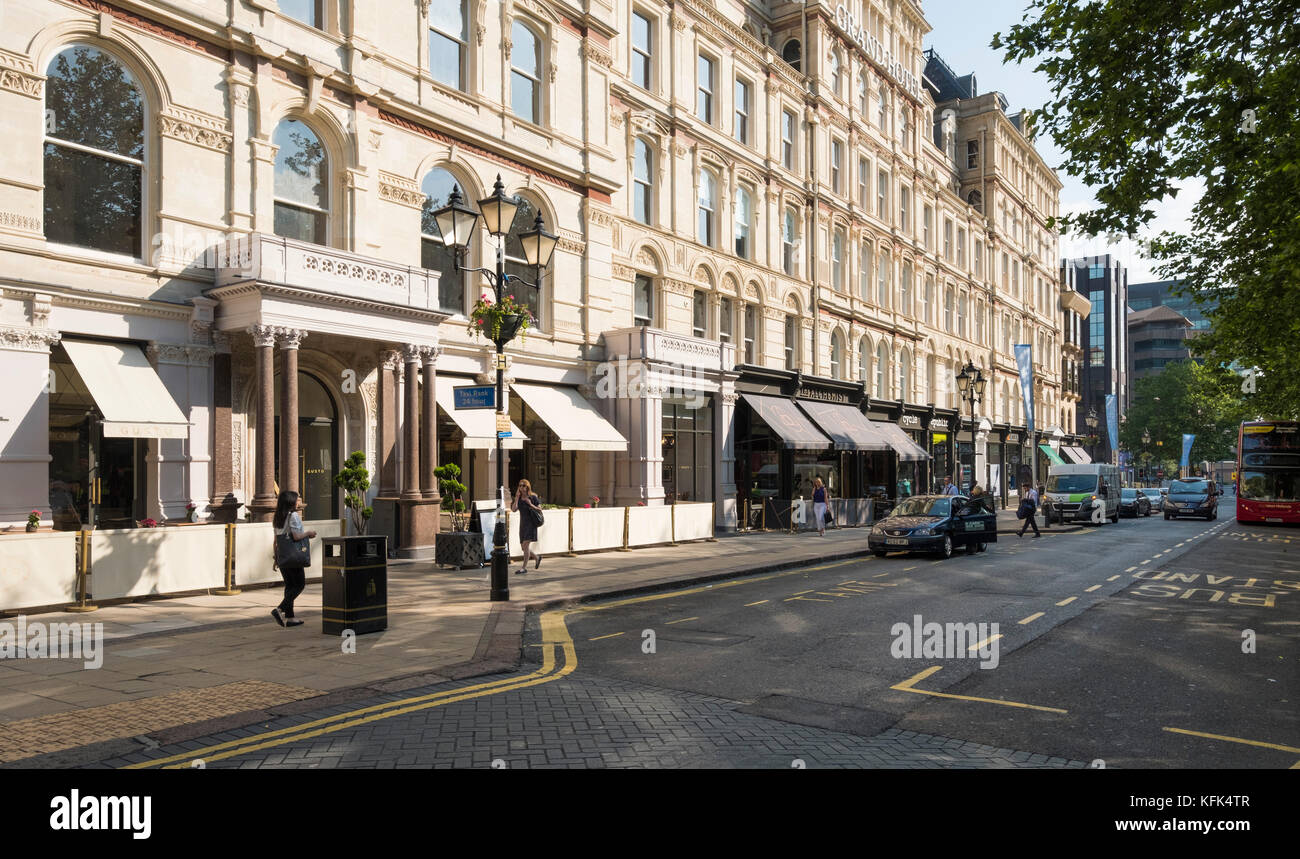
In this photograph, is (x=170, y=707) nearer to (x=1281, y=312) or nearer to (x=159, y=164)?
(x=159, y=164)

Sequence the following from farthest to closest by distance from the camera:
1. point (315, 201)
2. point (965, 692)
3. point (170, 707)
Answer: point (315, 201), point (965, 692), point (170, 707)

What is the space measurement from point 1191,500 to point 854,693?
39466 millimetres

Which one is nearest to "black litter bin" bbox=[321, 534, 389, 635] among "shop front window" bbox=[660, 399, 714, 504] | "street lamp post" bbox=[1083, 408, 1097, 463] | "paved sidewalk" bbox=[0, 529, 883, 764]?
"paved sidewalk" bbox=[0, 529, 883, 764]

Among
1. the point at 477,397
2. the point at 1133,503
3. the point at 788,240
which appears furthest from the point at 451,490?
the point at 1133,503

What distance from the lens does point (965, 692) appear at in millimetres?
8047

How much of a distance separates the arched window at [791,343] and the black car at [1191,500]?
815 inches

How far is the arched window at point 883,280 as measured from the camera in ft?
130

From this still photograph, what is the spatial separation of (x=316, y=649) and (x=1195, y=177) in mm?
13557

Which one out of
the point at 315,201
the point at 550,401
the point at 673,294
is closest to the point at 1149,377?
the point at 673,294

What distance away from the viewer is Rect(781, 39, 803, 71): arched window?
34688mm

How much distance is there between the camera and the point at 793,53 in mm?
34906

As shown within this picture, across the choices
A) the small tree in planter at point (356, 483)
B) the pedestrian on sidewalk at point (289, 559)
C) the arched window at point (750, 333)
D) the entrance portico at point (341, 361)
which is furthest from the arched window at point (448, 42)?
the arched window at point (750, 333)

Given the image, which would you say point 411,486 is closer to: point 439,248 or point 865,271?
point 439,248

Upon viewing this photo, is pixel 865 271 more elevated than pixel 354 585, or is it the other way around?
pixel 865 271
